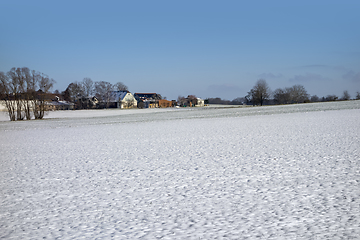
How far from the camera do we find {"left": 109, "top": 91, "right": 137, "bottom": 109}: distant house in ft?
349

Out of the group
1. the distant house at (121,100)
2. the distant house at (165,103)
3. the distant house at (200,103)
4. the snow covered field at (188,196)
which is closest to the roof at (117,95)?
the distant house at (121,100)

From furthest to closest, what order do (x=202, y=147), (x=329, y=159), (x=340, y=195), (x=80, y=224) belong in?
(x=202, y=147)
(x=329, y=159)
(x=340, y=195)
(x=80, y=224)

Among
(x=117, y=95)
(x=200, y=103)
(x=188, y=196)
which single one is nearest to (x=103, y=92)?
(x=117, y=95)

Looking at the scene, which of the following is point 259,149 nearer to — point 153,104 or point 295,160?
point 295,160

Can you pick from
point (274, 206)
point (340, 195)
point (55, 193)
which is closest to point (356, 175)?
point (340, 195)

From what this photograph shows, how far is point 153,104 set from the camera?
12475 centimetres

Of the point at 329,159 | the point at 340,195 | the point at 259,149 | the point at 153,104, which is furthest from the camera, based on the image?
the point at 153,104

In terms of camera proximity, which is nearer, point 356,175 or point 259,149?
point 356,175

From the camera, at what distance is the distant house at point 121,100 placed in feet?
349

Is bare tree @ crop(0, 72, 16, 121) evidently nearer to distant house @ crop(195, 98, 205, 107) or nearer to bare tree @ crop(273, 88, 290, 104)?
bare tree @ crop(273, 88, 290, 104)

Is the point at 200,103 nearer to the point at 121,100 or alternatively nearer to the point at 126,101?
the point at 126,101

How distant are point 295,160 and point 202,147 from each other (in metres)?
3.66

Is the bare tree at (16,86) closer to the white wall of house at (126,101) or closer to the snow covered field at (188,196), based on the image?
the snow covered field at (188,196)

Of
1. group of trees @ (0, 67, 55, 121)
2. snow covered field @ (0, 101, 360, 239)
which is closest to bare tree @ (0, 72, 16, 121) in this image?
group of trees @ (0, 67, 55, 121)
